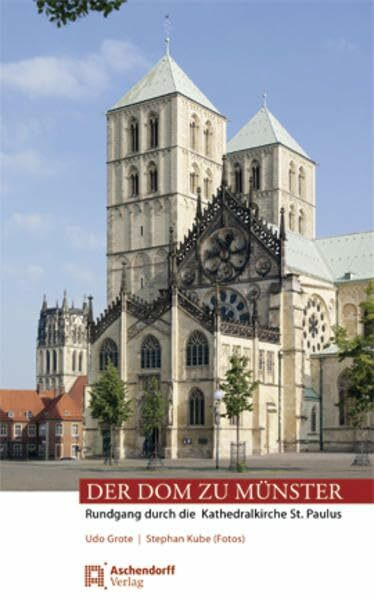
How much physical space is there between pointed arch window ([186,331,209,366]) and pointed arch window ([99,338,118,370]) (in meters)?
8.51

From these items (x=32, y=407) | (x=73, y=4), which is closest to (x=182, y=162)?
(x=32, y=407)

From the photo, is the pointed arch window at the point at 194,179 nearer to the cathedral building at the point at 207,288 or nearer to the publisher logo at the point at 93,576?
the cathedral building at the point at 207,288

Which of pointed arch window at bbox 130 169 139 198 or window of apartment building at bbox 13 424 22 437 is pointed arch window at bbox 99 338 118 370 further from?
window of apartment building at bbox 13 424 22 437

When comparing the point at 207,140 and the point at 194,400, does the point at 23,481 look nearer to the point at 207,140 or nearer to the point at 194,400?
the point at 194,400

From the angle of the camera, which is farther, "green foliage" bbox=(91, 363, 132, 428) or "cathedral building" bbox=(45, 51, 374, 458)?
"cathedral building" bbox=(45, 51, 374, 458)

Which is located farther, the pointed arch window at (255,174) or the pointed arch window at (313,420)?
the pointed arch window at (255,174)

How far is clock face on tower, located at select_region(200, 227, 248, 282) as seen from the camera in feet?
253

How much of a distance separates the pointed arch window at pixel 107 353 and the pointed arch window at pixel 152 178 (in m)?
21.2

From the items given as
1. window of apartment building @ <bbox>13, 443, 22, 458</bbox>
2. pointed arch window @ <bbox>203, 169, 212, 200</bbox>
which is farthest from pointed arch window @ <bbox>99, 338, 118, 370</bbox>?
window of apartment building @ <bbox>13, 443, 22, 458</bbox>

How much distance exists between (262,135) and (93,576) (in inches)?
3539

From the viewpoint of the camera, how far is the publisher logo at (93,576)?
17.0 metres

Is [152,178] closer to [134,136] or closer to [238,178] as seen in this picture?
[134,136]

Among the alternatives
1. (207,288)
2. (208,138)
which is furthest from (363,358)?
(208,138)

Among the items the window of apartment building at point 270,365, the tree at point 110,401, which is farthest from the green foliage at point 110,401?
the window of apartment building at point 270,365
